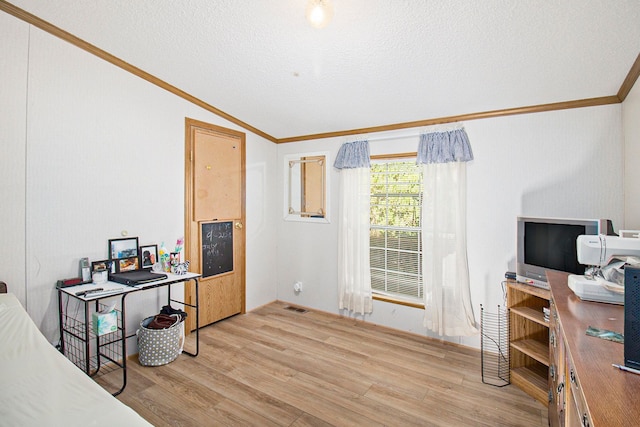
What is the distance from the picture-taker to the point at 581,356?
0.98 m

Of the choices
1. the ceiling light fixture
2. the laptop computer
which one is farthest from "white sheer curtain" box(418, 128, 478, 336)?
the laptop computer

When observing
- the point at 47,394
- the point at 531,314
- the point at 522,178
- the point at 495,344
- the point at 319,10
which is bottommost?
the point at 495,344

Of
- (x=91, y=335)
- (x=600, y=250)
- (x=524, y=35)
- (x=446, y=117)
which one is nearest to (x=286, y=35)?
(x=524, y=35)

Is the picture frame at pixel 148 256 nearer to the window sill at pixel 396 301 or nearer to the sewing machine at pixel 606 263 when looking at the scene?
the window sill at pixel 396 301

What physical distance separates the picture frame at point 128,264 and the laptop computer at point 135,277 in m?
0.04

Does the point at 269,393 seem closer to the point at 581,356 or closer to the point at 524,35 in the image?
the point at 581,356

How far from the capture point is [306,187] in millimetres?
4172

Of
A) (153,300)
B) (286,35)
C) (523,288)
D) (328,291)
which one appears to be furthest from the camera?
(328,291)

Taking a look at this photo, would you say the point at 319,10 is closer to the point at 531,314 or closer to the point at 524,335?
the point at 531,314

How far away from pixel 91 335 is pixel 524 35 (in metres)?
3.81

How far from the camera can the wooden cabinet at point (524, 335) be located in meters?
2.36

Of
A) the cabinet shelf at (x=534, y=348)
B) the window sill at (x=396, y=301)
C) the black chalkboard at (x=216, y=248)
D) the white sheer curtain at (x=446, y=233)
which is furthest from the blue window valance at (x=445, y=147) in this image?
the black chalkboard at (x=216, y=248)

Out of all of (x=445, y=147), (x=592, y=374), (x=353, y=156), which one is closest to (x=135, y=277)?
(x=353, y=156)

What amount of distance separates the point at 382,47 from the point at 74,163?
253 centimetres
